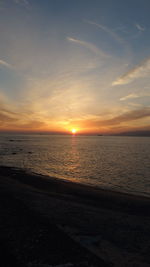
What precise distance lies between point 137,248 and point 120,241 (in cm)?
83

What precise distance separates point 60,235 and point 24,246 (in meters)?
1.82

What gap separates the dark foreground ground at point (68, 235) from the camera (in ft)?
20.8

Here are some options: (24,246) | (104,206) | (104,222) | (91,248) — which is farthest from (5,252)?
(104,206)

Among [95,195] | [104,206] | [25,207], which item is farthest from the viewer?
[95,195]

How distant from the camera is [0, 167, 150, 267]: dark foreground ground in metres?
6.35

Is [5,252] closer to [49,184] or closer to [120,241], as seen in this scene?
[120,241]

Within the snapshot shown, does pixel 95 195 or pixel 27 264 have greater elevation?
pixel 27 264

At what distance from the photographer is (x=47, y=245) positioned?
23.2ft

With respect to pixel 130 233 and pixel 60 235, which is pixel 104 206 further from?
pixel 60 235

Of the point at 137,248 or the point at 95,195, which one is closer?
the point at 137,248

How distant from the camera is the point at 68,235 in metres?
8.09

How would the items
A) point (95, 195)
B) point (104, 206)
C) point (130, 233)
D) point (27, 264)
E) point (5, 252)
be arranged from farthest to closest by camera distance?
1. point (95, 195)
2. point (104, 206)
3. point (130, 233)
4. point (5, 252)
5. point (27, 264)

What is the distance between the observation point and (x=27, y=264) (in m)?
5.87

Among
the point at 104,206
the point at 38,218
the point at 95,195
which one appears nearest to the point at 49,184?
the point at 95,195
